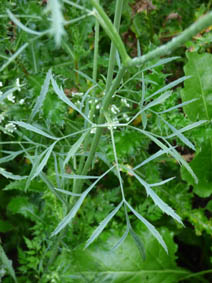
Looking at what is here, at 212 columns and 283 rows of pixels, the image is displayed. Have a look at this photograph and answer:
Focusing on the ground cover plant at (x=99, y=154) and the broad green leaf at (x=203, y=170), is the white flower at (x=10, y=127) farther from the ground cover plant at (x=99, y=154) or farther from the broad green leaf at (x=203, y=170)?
the broad green leaf at (x=203, y=170)

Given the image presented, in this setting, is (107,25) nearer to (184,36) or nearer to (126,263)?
(184,36)

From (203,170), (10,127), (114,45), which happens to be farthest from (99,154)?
(203,170)

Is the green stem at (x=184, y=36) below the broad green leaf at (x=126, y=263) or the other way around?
the other way around

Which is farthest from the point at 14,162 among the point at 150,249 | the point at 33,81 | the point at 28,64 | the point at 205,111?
the point at 205,111

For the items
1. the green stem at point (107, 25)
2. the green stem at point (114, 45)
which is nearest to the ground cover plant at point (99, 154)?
the green stem at point (114, 45)

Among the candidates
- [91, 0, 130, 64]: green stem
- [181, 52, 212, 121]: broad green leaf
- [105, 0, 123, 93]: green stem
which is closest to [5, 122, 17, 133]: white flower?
[105, 0, 123, 93]: green stem

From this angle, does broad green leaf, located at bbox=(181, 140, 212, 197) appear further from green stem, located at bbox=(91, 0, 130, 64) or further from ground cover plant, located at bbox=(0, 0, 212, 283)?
green stem, located at bbox=(91, 0, 130, 64)
